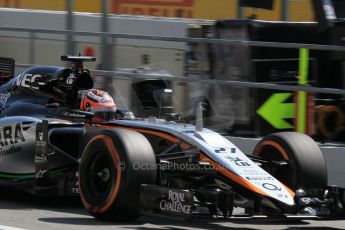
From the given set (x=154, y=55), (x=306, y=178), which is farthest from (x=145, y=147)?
(x=154, y=55)

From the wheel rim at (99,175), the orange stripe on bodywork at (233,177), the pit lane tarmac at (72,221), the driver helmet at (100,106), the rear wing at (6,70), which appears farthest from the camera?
the rear wing at (6,70)

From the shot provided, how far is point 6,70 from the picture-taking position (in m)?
10.9

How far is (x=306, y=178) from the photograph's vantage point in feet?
26.5

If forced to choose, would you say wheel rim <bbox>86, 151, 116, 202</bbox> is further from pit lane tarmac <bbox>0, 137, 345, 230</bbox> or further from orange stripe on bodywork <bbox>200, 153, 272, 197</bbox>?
orange stripe on bodywork <bbox>200, 153, 272, 197</bbox>

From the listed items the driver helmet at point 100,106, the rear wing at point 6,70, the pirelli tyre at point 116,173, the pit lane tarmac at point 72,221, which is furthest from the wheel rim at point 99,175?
the rear wing at point 6,70

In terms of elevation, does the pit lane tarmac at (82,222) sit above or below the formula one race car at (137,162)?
below

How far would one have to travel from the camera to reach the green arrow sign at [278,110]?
36.5 feet

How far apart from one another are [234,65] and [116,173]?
4.60 meters

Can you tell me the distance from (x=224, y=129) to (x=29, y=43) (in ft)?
13.8

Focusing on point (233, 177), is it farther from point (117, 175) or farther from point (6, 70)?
point (6, 70)

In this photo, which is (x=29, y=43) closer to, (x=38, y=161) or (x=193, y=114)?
(x=193, y=114)

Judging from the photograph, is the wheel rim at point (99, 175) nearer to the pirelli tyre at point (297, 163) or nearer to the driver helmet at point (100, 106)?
the driver helmet at point (100, 106)

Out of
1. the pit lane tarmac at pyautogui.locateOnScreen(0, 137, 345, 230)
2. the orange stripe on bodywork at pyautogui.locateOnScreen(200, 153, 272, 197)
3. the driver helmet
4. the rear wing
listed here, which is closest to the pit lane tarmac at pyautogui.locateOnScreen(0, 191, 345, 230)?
the pit lane tarmac at pyautogui.locateOnScreen(0, 137, 345, 230)

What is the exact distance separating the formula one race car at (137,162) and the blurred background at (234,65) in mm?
883
